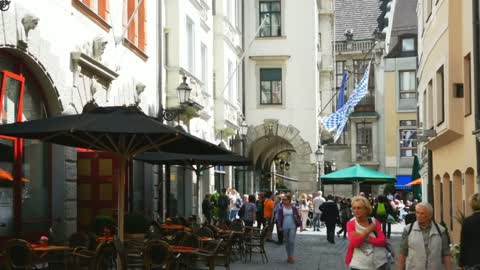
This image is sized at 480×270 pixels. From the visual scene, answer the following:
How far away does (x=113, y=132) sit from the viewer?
10.6 m

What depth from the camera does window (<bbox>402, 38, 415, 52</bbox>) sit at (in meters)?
64.6

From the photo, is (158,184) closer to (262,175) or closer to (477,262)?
(477,262)

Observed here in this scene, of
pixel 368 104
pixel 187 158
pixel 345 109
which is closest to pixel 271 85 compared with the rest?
pixel 345 109

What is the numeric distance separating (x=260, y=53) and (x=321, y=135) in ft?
22.7

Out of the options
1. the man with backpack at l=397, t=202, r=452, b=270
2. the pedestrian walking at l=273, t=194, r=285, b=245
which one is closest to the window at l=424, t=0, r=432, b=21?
the pedestrian walking at l=273, t=194, r=285, b=245

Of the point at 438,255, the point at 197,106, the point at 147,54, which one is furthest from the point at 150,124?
the point at 197,106

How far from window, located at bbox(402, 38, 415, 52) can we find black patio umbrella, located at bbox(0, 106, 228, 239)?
176ft

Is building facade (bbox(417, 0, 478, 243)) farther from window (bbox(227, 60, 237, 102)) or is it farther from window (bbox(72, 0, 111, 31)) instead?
window (bbox(227, 60, 237, 102))

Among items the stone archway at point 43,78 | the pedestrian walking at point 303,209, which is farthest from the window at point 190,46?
the stone archway at point 43,78

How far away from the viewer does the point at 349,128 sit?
224ft

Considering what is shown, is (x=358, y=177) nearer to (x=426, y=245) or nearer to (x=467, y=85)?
(x=467, y=85)

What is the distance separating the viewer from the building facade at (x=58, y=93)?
1404 centimetres

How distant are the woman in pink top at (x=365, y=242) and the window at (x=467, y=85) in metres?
9.99

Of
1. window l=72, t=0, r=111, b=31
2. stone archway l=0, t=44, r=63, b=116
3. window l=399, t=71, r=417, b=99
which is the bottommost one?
stone archway l=0, t=44, r=63, b=116
